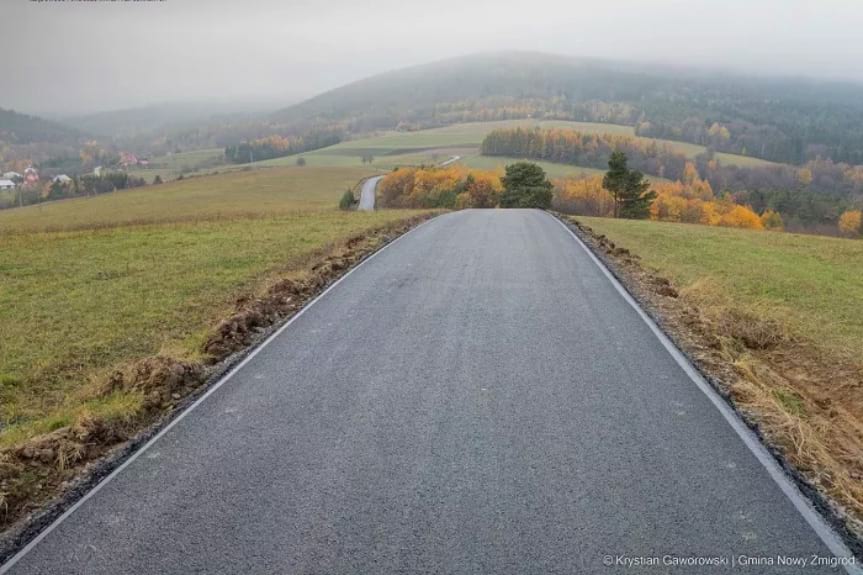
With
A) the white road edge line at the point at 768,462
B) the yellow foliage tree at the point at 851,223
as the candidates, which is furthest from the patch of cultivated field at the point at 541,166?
the white road edge line at the point at 768,462

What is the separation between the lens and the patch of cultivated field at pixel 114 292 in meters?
8.38

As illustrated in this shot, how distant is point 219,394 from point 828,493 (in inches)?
248

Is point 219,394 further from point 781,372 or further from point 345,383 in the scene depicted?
point 781,372

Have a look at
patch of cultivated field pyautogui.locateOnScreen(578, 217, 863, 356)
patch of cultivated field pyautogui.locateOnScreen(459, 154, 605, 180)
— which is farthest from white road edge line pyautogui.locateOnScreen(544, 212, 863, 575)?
patch of cultivated field pyautogui.locateOnScreen(459, 154, 605, 180)

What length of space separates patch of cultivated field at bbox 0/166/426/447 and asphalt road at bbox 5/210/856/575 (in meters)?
2.04

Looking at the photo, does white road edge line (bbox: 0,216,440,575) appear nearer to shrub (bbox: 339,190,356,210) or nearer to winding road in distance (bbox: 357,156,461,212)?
winding road in distance (bbox: 357,156,461,212)

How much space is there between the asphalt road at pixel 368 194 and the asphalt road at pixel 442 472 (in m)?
48.7

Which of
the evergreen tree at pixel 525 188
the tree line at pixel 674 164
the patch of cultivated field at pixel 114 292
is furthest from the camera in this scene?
the tree line at pixel 674 164

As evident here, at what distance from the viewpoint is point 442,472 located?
5.24 m

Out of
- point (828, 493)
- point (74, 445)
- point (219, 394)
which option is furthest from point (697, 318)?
point (74, 445)

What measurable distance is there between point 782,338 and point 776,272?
311 inches

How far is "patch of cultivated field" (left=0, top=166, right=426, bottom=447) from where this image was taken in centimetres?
838

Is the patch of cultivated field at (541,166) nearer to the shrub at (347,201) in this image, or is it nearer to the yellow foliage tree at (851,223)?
the yellow foliage tree at (851,223)

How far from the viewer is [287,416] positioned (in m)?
6.46
